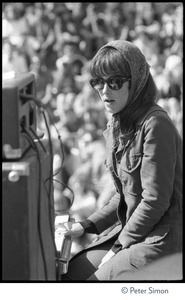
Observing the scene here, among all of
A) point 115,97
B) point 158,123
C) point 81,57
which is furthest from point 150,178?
point 81,57

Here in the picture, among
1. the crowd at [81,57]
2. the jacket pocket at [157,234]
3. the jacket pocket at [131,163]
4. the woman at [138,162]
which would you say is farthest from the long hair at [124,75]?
the crowd at [81,57]

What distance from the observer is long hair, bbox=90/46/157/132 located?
1651 millimetres

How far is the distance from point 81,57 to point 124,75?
3.62 metres

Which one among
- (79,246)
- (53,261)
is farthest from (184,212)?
(79,246)

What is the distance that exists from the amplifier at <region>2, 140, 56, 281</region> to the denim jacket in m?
0.38

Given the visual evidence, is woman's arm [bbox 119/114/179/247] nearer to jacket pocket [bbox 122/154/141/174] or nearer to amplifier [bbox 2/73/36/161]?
jacket pocket [bbox 122/154/141/174]

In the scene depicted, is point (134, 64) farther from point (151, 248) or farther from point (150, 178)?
point (151, 248)

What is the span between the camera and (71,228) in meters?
1.83

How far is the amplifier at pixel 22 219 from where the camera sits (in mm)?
1260

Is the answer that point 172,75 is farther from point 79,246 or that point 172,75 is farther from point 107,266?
point 107,266

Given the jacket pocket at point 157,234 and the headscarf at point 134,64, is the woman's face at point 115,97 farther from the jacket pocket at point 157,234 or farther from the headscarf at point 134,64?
the jacket pocket at point 157,234

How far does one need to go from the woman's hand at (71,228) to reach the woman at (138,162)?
135 mm

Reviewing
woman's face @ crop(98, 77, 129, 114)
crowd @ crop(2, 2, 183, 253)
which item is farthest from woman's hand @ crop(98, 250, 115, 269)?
crowd @ crop(2, 2, 183, 253)

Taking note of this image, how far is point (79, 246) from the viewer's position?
3133 millimetres
